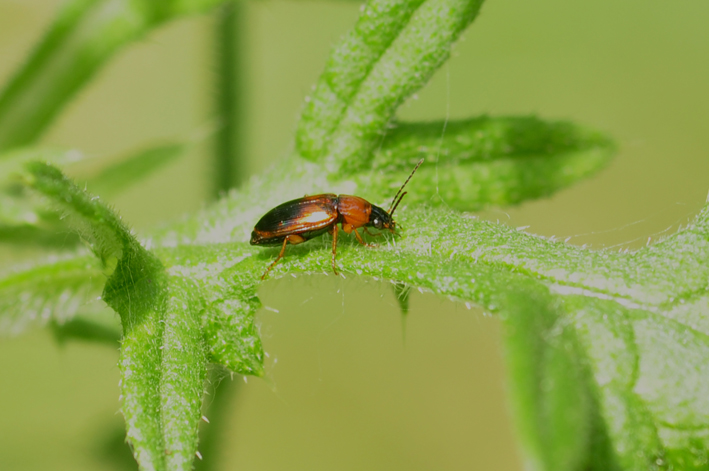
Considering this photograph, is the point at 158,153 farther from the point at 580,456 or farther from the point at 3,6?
the point at 3,6

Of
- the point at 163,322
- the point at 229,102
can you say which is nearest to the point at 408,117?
the point at 229,102

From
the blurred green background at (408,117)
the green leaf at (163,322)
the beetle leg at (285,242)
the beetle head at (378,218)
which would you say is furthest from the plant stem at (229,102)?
the blurred green background at (408,117)

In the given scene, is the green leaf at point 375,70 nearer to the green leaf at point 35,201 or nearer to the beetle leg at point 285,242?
the beetle leg at point 285,242

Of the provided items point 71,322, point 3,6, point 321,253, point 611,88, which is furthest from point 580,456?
point 611,88

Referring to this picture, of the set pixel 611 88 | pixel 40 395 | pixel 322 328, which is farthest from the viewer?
pixel 611 88

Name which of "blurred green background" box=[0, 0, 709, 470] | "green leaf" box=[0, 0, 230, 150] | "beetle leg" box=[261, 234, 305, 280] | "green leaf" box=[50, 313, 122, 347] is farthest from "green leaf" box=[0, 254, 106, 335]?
"blurred green background" box=[0, 0, 709, 470]

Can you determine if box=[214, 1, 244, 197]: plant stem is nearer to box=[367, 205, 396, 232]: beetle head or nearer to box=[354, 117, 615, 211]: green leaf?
box=[367, 205, 396, 232]: beetle head

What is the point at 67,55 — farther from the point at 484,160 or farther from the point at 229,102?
the point at 484,160
